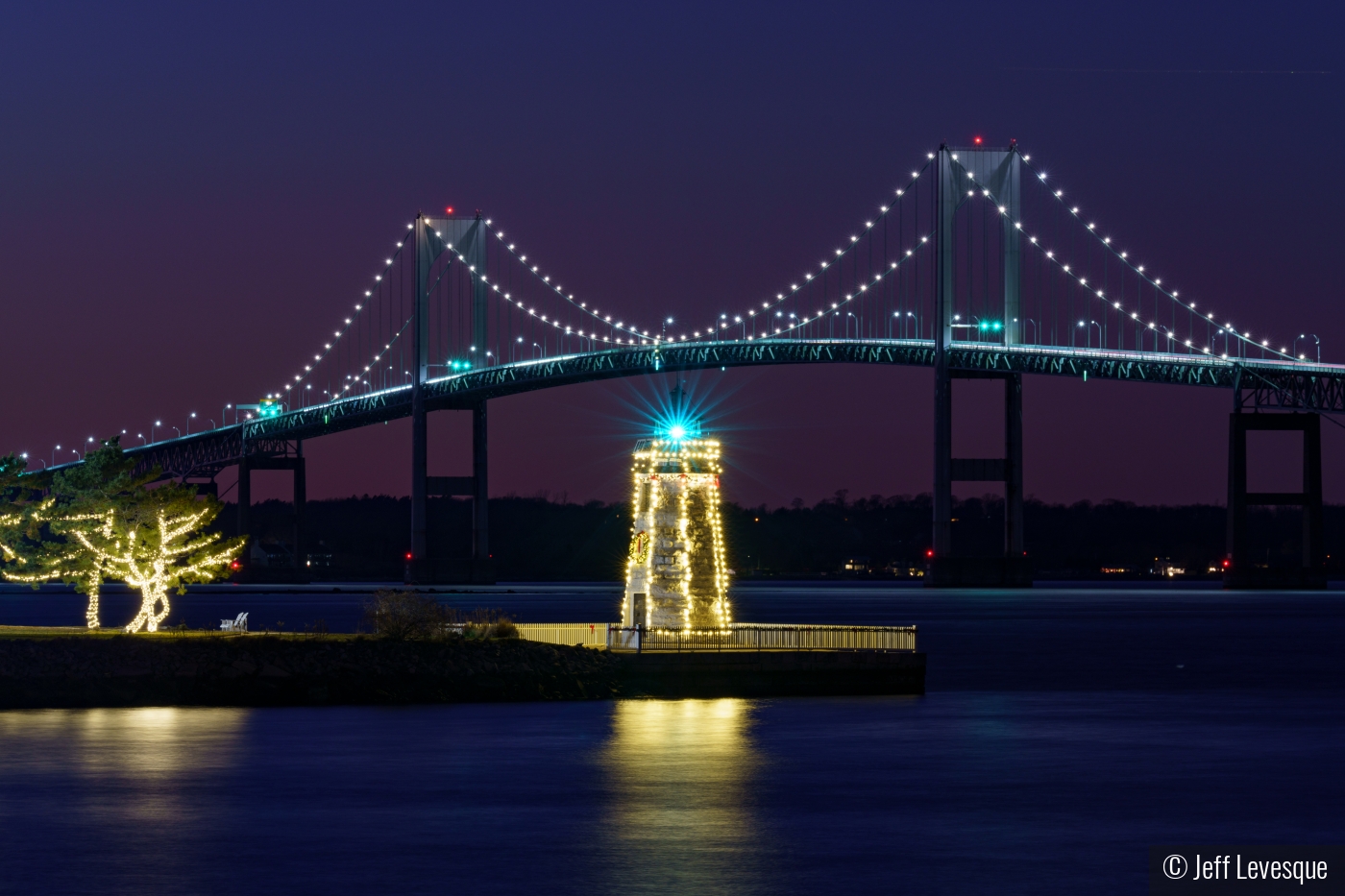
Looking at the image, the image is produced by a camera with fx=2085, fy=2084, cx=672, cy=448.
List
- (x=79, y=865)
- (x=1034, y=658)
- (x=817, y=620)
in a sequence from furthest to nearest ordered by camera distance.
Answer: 1. (x=817, y=620)
2. (x=1034, y=658)
3. (x=79, y=865)

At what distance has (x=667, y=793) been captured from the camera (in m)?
14.3

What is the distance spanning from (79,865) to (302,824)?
1871 mm

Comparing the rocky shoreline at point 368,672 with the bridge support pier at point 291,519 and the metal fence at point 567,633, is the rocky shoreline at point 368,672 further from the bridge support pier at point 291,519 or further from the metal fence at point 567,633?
the bridge support pier at point 291,519

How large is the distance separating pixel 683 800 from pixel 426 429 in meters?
79.4

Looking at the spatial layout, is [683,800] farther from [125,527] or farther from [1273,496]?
[1273,496]

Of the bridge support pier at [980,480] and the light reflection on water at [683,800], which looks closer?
the light reflection on water at [683,800]

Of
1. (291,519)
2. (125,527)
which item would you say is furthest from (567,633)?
(291,519)

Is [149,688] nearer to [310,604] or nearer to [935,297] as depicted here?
[310,604]

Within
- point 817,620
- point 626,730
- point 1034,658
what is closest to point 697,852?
point 626,730

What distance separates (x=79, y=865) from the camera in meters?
11.0

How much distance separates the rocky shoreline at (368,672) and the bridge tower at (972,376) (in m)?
59.5

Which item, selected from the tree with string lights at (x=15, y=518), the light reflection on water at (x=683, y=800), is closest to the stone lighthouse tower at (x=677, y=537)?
the light reflection on water at (x=683, y=800)

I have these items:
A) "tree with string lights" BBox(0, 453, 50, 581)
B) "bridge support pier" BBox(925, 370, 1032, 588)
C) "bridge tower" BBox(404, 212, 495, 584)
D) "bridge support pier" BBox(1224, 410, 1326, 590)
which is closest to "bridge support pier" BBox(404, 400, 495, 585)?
"bridge tower" BBox(404, 212, 495, 584)

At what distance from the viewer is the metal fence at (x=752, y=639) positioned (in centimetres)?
2375
